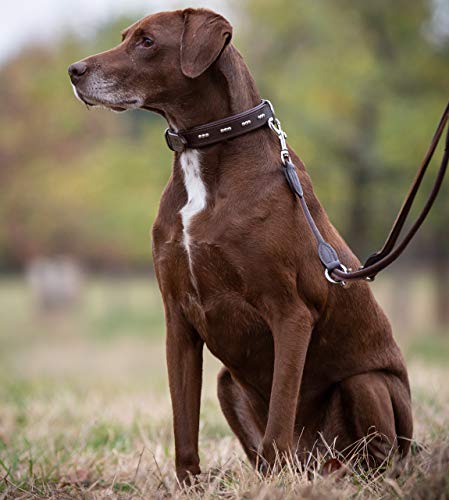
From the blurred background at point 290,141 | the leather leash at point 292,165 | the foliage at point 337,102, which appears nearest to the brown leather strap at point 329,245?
Answer: the leather leash at point 292,165

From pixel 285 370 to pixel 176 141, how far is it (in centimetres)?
104

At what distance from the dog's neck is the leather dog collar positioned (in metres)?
0.04

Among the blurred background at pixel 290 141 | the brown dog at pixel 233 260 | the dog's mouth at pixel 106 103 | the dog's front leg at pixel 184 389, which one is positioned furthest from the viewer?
the blurred background at pixel 290 141

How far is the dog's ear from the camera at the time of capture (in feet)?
10.5

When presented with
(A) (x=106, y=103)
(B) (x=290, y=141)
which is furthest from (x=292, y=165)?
(B) (x=290, y=141)

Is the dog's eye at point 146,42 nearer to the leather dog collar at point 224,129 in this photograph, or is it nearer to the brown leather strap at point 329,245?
the leather dog collar at point 224,129

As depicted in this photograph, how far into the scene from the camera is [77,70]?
3.28m

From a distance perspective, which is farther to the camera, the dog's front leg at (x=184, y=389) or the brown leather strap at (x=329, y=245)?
the dog's front leg at (x=184, y=389)

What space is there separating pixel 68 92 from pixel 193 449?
16279mm

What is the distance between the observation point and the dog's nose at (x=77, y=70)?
10.8 feet

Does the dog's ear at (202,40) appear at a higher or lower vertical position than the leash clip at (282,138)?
higher

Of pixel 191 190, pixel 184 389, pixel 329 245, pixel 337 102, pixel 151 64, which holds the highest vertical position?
pixel 151 64

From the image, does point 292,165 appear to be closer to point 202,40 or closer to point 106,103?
point 202,40

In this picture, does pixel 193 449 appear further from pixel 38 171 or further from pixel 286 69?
pixel 38 171
